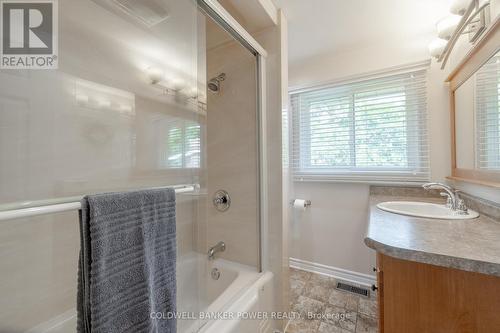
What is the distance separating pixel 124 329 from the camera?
589mm

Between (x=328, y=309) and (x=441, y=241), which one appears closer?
(x=441, y=241)

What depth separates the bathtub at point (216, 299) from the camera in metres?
0.98

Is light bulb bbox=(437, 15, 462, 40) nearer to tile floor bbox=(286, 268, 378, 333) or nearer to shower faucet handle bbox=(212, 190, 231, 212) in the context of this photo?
shower faucet handle bbox=(212, 190, 231, 212)

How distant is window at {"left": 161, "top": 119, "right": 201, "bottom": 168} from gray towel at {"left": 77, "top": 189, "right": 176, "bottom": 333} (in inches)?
15.8

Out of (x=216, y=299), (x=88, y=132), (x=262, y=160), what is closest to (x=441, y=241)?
(x=262, y=160)

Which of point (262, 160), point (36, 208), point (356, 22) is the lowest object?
point (36, 208)

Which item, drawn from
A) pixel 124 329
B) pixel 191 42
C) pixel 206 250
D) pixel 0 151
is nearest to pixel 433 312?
pixel 124 329

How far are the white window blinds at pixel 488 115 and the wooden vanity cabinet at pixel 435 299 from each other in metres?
0.69

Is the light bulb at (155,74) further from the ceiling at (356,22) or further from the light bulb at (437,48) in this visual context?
the light bulb at (437,48)

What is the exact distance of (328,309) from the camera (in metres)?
1.55

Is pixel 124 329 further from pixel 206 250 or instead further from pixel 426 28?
pixel 426 28

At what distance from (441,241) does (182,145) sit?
4.14 feet

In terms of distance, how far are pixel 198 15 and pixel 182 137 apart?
69cm

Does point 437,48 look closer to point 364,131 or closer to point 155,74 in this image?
point 364,131
